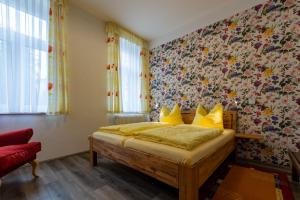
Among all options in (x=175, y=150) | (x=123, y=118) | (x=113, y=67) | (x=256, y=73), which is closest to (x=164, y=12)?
(x=113, y=67)

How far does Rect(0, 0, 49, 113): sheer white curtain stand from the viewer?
6.70 feet

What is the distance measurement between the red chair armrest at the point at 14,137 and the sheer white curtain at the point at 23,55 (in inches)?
15.6

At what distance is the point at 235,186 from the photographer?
1.74 meters

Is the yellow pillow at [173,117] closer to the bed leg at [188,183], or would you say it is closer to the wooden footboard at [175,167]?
the wooden footboard at [175,167]

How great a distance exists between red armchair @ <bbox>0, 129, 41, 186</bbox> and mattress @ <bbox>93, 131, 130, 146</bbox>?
77 centimetres

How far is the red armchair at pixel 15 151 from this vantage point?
149 centimetres

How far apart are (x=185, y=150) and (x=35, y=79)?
8.08ft

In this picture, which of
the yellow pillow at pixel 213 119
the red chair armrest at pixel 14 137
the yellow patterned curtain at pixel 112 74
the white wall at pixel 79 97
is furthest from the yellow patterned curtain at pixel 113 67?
the yellow pillow at pixel 213 119

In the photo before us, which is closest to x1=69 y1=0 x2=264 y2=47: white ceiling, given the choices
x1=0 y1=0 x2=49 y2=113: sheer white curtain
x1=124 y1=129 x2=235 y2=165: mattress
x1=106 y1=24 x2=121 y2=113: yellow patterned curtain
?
x1=106 y1=24 x2=121 y2=113: yellow patterned curtain

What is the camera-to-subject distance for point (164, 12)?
3068 millimetres

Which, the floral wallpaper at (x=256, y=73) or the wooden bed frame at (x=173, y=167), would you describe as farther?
the floral wallpaper at (x=256, y=73)

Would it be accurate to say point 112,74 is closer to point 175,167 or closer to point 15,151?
point 15,151

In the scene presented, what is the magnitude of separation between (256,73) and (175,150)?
2.13 meters

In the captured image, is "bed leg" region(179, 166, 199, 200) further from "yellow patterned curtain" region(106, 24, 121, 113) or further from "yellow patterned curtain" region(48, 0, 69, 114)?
"yellow patterned curtain" region(106, 24, 121, 113)
